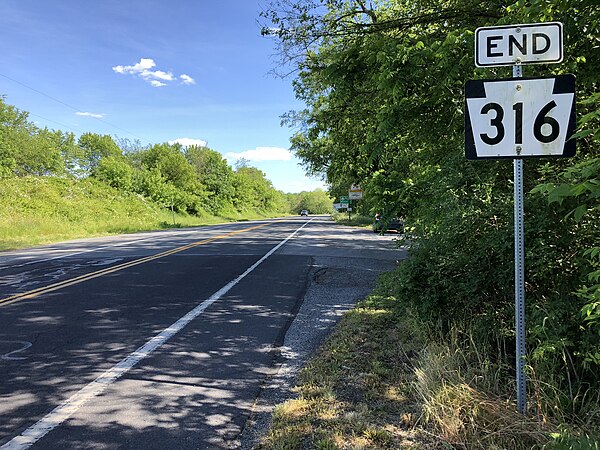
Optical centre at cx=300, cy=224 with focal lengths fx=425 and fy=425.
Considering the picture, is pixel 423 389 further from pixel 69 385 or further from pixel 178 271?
pixel 178 271

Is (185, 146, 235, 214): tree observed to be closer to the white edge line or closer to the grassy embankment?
the grassy embankment

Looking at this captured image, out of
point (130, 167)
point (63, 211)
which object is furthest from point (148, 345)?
point (130, 167)

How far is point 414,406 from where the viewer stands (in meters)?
3.53

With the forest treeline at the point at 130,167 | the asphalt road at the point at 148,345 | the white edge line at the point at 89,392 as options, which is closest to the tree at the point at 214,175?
the forest treeline at the point at 130,167

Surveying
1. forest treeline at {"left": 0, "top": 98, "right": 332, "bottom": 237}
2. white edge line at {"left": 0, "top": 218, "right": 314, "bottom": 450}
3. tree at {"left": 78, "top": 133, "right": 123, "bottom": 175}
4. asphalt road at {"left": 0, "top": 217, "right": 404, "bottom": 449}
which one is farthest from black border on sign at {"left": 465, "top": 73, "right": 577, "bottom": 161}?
tree at {"left": 78, "top": 133, "right": 123, "bottom": 175}

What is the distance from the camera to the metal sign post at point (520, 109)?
2.87 metres

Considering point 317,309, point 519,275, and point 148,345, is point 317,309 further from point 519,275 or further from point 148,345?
point 519,275

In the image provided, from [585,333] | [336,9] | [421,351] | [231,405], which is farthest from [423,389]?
[336,9]

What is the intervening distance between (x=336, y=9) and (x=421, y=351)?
671 cm

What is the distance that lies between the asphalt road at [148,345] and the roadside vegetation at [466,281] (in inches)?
29.1

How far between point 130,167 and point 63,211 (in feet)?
66.8

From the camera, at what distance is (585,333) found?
3.17 meters

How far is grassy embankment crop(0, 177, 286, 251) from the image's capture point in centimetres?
2388

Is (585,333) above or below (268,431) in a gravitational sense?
above
